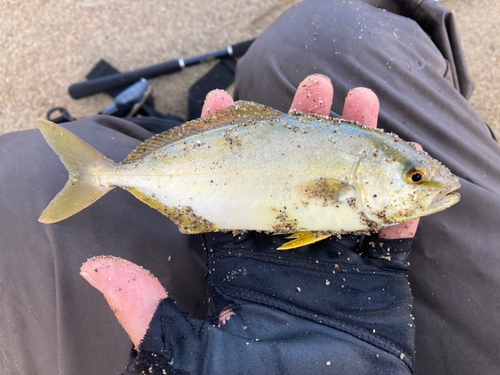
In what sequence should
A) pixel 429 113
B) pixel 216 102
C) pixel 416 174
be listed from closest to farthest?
pixel 416 174 → pixel 216 102 → pixel 429 113

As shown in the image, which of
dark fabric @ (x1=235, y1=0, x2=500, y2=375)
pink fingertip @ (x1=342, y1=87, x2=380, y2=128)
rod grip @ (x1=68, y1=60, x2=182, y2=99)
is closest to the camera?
dark fabric @ (x1=235, y1=0, x2=500, y2=375)

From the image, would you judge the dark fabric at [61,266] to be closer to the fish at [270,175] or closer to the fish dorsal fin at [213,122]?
the fish at [270,175]

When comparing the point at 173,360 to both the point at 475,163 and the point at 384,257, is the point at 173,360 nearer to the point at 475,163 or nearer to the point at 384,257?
the point at 384,257

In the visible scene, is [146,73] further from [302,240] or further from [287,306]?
[287,306]

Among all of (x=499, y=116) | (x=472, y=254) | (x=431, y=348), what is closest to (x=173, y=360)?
(x=431, y=348)

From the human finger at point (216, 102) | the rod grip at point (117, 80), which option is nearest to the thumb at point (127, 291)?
the human finger at point (216, 102)

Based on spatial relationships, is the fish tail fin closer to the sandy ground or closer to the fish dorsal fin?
the fish dorsal fin

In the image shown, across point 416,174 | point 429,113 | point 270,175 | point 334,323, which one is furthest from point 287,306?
point 429,113

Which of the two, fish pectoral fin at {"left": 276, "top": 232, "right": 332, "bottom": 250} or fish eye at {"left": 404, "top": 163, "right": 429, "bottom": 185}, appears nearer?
fish eye at {"left": 404, "top": 163, "right": 429, "bottom": 185}

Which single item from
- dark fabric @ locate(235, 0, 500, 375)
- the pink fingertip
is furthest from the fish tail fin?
the pink fingertip
